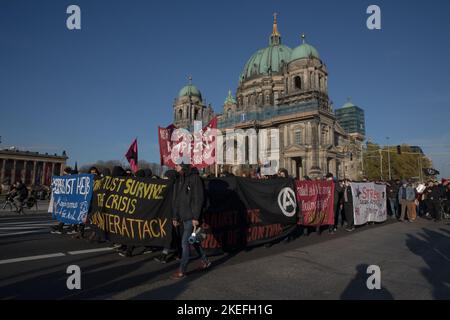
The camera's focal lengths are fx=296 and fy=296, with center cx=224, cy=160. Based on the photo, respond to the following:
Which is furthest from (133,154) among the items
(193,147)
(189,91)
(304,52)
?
(189,91)

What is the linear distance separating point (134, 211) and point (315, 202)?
6617mm

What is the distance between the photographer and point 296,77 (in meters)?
59.2

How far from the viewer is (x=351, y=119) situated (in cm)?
11762

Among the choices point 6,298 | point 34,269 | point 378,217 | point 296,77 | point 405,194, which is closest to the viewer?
point 6,298

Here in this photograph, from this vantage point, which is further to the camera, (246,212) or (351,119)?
(351,119)

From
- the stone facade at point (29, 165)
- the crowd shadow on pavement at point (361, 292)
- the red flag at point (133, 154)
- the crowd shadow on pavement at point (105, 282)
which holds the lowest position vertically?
the crowd shadow on pavement at point (361, 292)

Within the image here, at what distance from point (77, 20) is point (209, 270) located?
835cm

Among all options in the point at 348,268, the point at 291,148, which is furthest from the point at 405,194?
the point at 291,148

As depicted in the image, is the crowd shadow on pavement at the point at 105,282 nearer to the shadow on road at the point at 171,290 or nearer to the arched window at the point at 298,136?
the shadow on road at the point at 171,290

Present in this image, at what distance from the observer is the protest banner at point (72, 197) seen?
890 centimetres

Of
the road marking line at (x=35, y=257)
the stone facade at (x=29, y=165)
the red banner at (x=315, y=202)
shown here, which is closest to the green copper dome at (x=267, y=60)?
the stone facade at (x=29, y=165)

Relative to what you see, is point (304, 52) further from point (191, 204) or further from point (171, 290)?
point (171, 290)

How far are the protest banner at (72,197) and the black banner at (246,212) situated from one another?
403 cm
